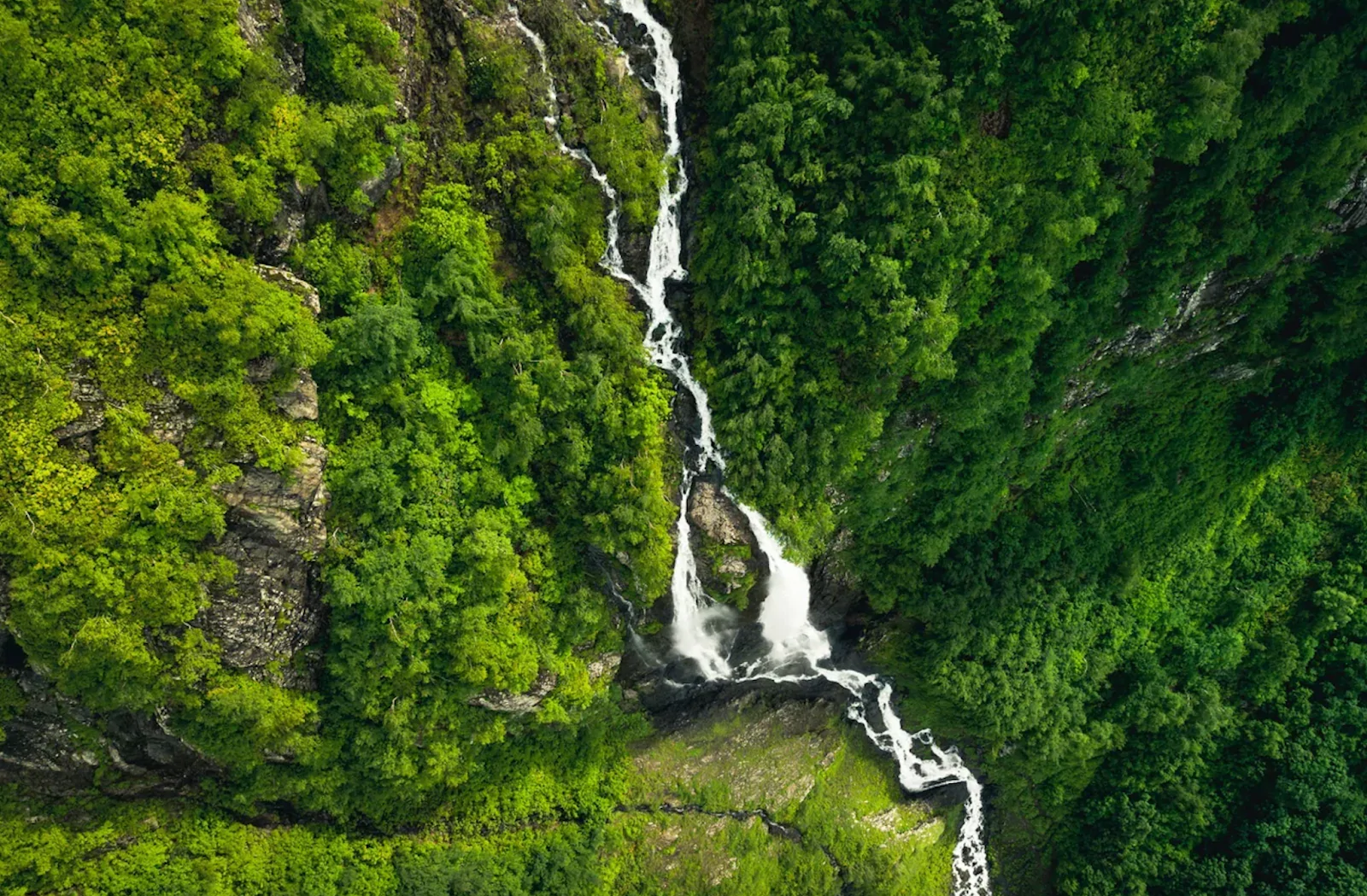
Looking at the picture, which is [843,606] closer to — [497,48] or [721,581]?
[721,581]

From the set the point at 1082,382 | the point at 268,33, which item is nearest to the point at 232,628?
the point at 268,33

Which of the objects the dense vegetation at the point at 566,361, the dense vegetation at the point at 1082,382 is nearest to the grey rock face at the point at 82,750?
the dense vegetation at the point at 566,361

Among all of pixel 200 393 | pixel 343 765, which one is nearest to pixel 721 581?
pixel 343 765

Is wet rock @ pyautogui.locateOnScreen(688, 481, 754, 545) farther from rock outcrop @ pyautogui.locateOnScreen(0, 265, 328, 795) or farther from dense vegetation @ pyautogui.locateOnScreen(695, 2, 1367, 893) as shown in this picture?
rock outcrop @ pyautogui.locateOnScreen(0, 265, 328, 795)

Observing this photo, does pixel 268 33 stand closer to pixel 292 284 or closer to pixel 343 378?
pixel 292 284

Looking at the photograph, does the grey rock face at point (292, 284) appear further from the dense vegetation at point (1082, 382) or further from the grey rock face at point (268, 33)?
the dense vegetation at point (1082, 382)

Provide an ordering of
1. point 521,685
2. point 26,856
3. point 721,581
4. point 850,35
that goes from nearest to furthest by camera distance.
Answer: point 26,856 → point 850,35 → point 521,685 → point 721,581
